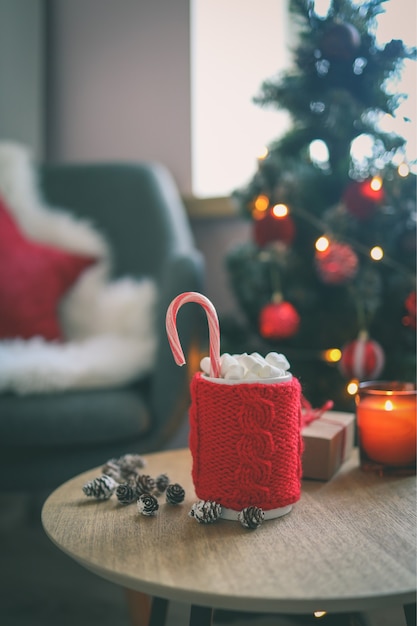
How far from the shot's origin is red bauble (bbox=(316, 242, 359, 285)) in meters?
1.23

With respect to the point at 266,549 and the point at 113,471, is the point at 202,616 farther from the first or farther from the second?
the point at 113,471

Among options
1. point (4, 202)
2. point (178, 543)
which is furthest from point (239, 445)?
point (4, 202)

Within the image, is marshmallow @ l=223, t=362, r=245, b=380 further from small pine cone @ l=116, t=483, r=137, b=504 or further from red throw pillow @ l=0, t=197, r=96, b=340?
red throw pillow @ l=0, t=197, r=96, b=340

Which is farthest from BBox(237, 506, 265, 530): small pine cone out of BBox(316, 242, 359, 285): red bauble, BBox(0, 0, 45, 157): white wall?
BBox(0, 0, 45, 157): white wall

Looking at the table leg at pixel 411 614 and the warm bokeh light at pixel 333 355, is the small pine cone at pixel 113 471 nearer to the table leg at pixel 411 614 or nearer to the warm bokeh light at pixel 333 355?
the table leg at pixel 411 614

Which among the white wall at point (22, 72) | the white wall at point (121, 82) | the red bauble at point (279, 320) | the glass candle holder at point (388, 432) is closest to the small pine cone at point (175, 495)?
the glass candle holder at point (388, 432)

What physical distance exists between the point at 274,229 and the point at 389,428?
64 centimetres

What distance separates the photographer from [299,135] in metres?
1.36

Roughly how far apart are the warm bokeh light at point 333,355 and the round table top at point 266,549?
0.59 meters

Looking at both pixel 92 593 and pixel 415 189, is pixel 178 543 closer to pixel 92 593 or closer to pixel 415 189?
pixel 92 593

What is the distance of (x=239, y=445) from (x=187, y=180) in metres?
1.67

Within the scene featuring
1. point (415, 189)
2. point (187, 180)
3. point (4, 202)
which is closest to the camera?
point (415, 189)

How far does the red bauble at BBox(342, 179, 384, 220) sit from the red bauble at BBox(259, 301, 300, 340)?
25cm

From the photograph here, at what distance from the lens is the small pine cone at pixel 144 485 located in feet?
2.33
